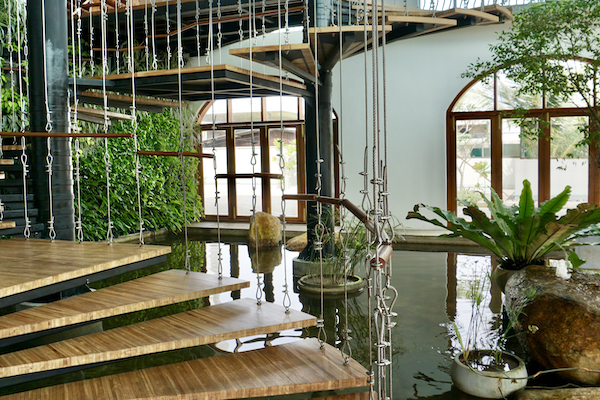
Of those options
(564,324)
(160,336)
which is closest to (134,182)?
(160,336)

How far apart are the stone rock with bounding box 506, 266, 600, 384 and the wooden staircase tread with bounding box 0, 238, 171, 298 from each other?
7.28 ft

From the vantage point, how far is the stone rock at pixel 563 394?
9.63 ft

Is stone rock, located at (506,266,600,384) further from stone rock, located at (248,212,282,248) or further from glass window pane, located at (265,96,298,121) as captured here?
glass window pane, located at (265,96,298,121)

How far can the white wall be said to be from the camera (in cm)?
871

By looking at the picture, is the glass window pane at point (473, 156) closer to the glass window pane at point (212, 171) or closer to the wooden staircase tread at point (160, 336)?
the glass window pane at point (212, 171)

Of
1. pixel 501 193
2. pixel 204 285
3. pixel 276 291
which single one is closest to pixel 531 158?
pixel 501 193

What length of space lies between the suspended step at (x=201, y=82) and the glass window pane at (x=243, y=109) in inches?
168

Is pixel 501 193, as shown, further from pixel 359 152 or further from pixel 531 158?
pixel 359 152

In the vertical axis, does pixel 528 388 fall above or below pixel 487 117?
below

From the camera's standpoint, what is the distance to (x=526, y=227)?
395 centimetres

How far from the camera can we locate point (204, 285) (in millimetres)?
2961

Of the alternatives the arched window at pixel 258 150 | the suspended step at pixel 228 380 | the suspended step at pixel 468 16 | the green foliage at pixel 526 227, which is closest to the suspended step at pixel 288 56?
the suspended step at pixel 468 16

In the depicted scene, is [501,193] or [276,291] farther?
[501,193]

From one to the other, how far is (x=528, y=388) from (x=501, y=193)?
20.6 ft
